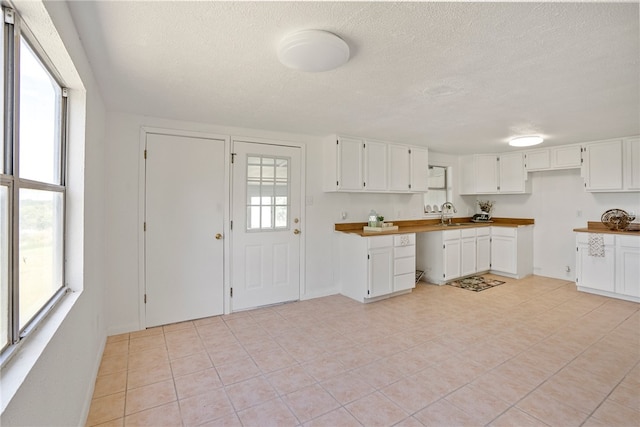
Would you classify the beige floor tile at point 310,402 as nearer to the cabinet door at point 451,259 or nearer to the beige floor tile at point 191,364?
the beige floor tile at point 191,364

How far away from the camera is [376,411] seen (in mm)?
1898

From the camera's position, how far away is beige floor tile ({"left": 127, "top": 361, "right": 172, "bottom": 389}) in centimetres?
221

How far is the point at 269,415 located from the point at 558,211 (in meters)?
5.39

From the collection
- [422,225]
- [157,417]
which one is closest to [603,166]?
[422,225]

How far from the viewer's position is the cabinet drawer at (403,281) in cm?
413

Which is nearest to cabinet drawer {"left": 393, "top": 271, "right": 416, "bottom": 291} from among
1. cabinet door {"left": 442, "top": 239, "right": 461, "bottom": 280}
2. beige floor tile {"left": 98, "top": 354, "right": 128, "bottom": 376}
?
cabinet door {"left": 442, "top": 239, "right": 461, "bottom": 280}

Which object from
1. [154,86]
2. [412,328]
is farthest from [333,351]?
[154,86]

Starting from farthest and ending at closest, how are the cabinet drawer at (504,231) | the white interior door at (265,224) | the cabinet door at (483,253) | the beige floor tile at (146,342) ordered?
1. the cabinet door at (483,253)
2. the cabinet drawer at (504,231)
3. the white interior door at (265,224)
4. the beige floor tile at (146,342)

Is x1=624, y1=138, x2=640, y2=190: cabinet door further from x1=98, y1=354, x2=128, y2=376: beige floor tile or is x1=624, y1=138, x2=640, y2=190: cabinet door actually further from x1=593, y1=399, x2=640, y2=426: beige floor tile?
x1=98, y1=354, x2=128, y2=376: beige floor tile

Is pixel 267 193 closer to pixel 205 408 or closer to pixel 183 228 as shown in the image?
pixel 183 228

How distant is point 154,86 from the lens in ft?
7.73

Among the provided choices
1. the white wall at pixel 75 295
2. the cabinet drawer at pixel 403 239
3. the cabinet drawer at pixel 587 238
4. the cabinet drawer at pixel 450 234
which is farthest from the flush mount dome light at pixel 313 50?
the cabinet drawer at pixel 587 238

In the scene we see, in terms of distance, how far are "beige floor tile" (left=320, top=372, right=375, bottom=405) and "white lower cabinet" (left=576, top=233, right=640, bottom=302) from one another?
156 inches

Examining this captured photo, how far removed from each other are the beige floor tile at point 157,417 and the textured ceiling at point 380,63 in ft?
7.12
